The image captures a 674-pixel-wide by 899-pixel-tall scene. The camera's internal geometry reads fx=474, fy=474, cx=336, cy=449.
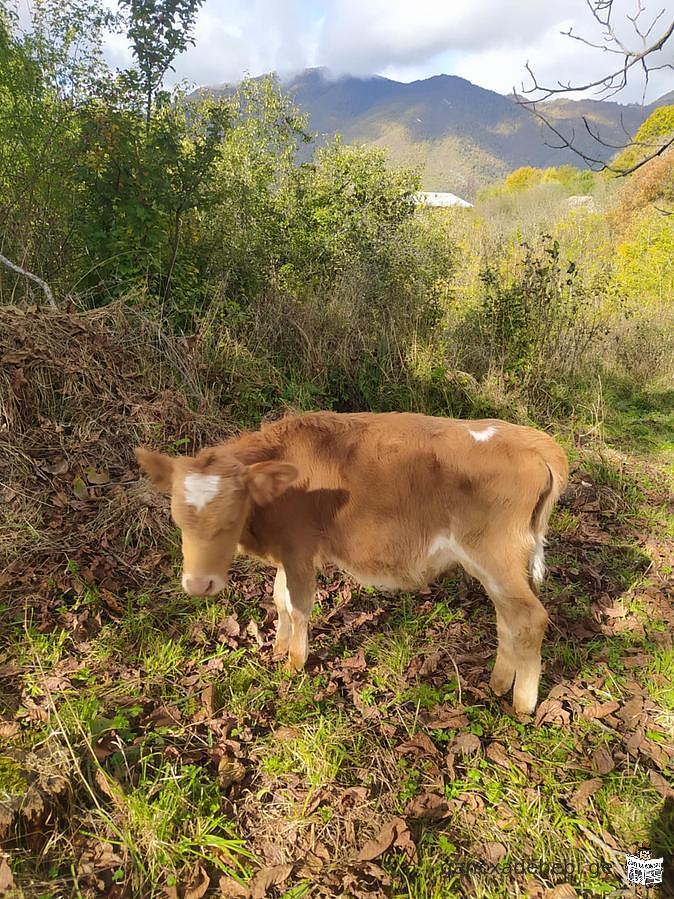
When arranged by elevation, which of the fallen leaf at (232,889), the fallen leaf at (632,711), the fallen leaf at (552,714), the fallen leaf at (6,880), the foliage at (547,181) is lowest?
the fallen leaf at (232,889)

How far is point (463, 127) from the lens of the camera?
94.7 meters

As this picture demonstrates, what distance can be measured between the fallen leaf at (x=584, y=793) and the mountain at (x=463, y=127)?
3921mm

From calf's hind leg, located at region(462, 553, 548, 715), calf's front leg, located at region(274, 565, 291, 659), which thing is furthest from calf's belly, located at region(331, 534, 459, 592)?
calf's front leg, located at region(274, 565, 291, 659)

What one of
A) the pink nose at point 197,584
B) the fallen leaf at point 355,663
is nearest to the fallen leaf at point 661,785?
the fallen leaf at point 355,663

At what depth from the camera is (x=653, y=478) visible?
5824 mm

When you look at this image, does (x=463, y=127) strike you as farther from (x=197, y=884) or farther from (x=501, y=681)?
(x=197, y=884)

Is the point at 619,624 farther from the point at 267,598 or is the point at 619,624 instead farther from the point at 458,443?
the point at 267,598

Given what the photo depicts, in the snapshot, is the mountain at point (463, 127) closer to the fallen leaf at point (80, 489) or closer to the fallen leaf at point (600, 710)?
the fallen leaf at point (600, 710)

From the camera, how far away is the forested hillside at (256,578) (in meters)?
2.35

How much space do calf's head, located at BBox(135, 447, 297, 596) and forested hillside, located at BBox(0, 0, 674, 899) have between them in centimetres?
99

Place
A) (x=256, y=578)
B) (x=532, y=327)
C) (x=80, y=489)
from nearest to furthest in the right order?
(x=256, y=578) < (x=80, y=489) < (x=532, y=327)

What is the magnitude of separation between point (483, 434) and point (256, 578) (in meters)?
2.45

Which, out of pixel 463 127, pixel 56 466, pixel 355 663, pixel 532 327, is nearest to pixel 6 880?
pixel 355 663

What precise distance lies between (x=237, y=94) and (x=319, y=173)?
5.01 meters
